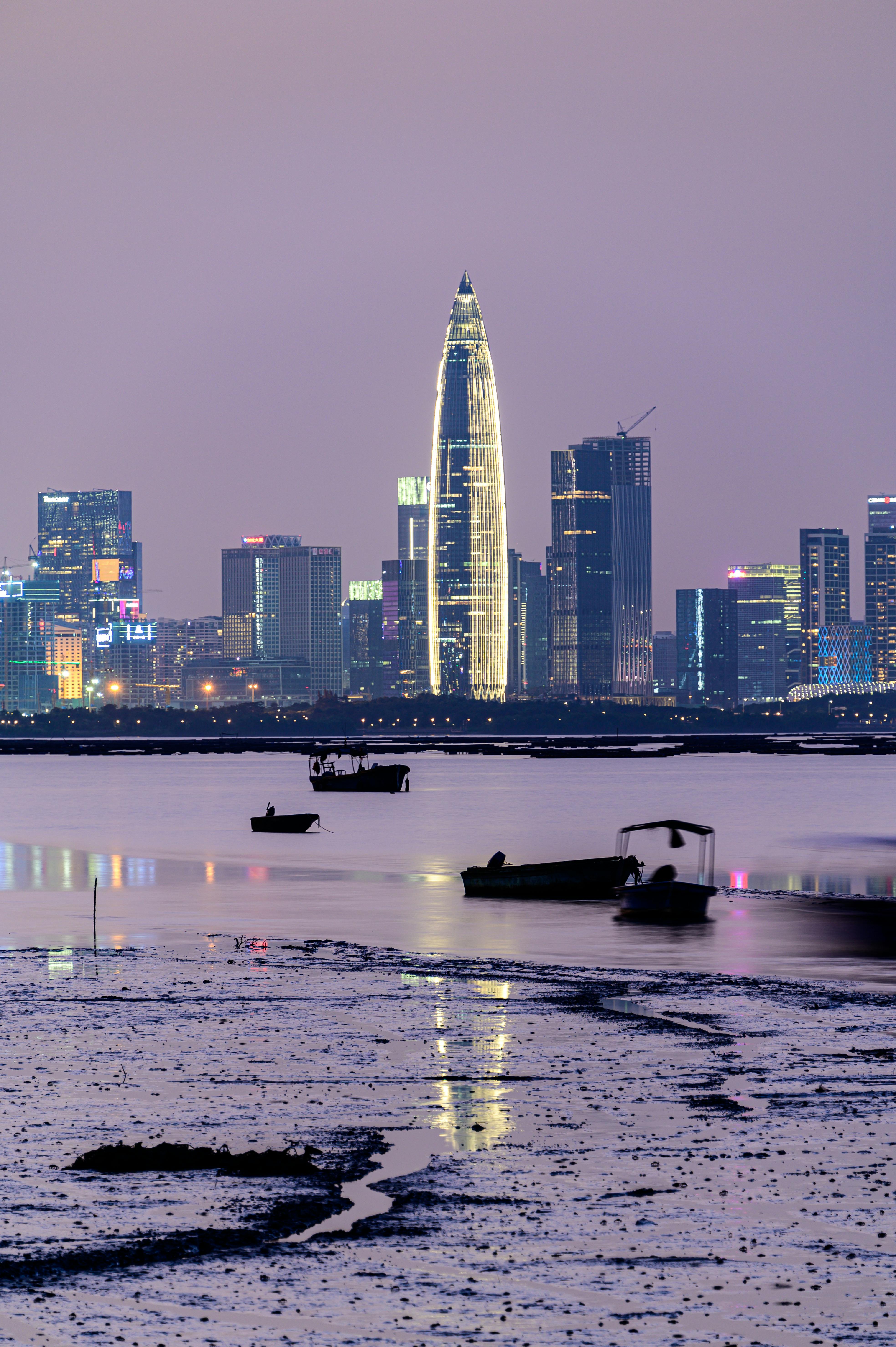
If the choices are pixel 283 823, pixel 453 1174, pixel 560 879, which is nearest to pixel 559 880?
pixel 560 879

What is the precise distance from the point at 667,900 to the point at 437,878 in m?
21.4

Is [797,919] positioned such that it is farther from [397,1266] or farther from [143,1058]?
[397,1266]

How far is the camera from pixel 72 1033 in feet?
104

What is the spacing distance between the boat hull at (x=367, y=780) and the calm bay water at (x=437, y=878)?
14064 millimetres

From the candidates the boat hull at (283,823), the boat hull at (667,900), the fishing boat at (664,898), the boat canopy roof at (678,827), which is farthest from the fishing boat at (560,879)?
the boat hull at (283,823)

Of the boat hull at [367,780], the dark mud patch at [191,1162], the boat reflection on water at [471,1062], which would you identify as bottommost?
the boat hull at [367,780]

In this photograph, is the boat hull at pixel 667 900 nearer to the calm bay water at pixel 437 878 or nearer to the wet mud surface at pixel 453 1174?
the calm bay water at pixel 437 878

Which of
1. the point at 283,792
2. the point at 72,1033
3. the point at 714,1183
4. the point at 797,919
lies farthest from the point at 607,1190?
the point at 283,792

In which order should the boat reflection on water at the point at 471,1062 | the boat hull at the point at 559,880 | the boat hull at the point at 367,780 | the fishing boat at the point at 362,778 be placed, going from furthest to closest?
the boat hull at the point at 367,780 → the fishing boat at the point at 362,778 → the boat hull at the point at 559,880 → the boat reflection on water at the point at 471,1062

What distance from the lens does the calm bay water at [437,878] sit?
50219 mm

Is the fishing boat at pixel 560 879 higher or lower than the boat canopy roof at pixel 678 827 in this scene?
lower

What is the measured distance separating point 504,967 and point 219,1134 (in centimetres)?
2141

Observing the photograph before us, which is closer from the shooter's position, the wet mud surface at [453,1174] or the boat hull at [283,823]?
the wet mud surface at [453,1174]

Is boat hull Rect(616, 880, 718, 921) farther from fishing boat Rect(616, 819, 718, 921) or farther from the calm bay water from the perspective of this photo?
the calm bay water
